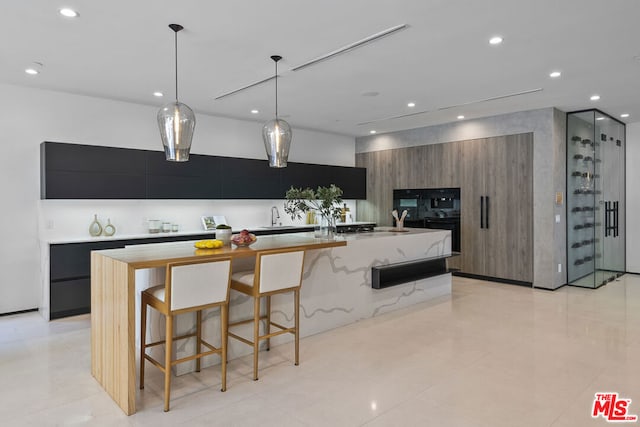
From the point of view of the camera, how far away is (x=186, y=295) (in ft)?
9.20

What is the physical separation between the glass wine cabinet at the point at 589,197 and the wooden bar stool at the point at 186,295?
581cm

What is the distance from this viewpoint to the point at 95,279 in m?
3.24

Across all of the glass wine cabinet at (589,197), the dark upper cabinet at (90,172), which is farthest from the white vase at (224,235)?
the glass wine cabinet at (589,197)

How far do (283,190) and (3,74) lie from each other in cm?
421

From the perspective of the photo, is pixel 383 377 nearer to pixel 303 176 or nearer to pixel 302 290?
pixel 302 290

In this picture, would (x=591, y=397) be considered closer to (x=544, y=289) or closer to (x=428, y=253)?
(x=428, y=253)

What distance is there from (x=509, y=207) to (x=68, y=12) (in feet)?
20.5

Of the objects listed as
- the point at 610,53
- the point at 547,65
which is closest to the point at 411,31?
the point at 547,65

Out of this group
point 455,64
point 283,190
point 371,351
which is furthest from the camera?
point 283,190

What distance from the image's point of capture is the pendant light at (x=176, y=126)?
326cm

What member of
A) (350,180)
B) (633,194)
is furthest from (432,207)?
(633,194)

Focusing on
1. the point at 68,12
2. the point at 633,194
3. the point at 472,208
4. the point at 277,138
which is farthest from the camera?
the point at 633,194

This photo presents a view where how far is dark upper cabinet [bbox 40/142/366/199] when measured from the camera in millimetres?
5031

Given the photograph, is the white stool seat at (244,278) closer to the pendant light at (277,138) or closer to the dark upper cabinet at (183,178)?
the pendant light at (277,138)
